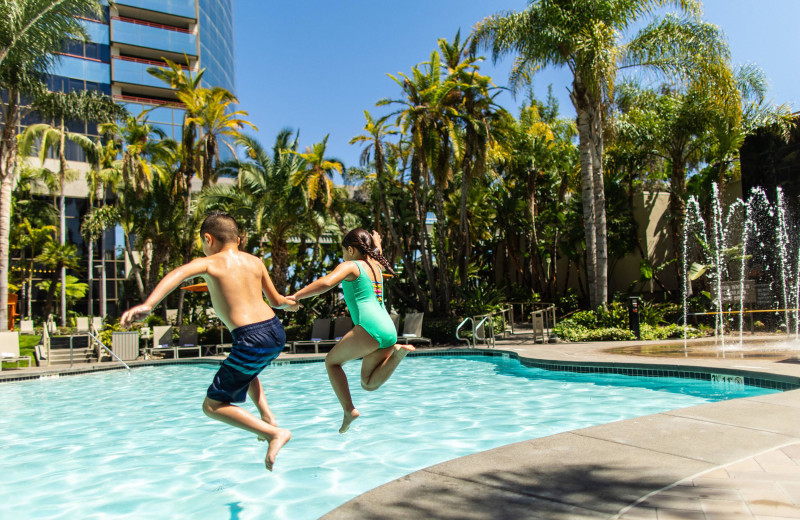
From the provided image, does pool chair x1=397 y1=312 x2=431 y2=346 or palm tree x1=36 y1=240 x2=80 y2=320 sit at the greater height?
palm tree x1=36 y1=240 x2=80 y2=320

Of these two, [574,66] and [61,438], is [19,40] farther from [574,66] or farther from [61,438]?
[574,66]

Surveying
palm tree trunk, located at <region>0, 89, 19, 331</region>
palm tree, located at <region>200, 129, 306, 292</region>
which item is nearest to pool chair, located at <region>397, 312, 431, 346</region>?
palm tree, located at <region>200, 129, 306, 292</region>

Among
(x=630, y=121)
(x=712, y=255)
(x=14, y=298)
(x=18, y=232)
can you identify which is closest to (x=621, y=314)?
(x=712, y=255)

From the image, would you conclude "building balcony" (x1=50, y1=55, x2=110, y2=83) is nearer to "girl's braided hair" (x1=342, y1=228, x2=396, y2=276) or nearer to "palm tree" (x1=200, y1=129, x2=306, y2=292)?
"palm tree" (x1=200, y1=129, x2=306, y2=292)

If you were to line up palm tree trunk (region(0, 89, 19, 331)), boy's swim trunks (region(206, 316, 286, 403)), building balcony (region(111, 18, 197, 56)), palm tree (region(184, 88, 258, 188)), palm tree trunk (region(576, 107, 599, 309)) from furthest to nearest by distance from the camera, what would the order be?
building balcony (region(111, 18, 197, 56)), palm tree (region(184, 88, 258, 188)), palm tree trunk (region(576, 107, 599, 309)), palm tree trunk (region(0, 89, 19, 331)), boy's swim trunks (region(206, 316, 286, 403))

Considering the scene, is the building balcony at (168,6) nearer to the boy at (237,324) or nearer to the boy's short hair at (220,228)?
the boy's short hair at (220,228)

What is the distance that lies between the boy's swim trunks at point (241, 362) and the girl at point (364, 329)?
1.52 ft

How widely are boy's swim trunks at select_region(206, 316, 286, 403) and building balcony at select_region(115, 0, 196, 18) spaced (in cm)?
5299

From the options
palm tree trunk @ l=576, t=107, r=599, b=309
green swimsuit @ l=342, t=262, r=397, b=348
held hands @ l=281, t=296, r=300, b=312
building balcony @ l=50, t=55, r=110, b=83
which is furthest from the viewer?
building balcony @ l=50, t=55, r=110, b=83

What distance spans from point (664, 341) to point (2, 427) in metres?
14.5

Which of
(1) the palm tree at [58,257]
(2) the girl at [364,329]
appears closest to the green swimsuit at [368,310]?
(2) the girl at [364,329]

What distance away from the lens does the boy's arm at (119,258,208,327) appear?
10.0ft

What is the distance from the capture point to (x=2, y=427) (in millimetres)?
8273

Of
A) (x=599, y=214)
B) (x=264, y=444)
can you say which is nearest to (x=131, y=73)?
(x=599, y=214)
